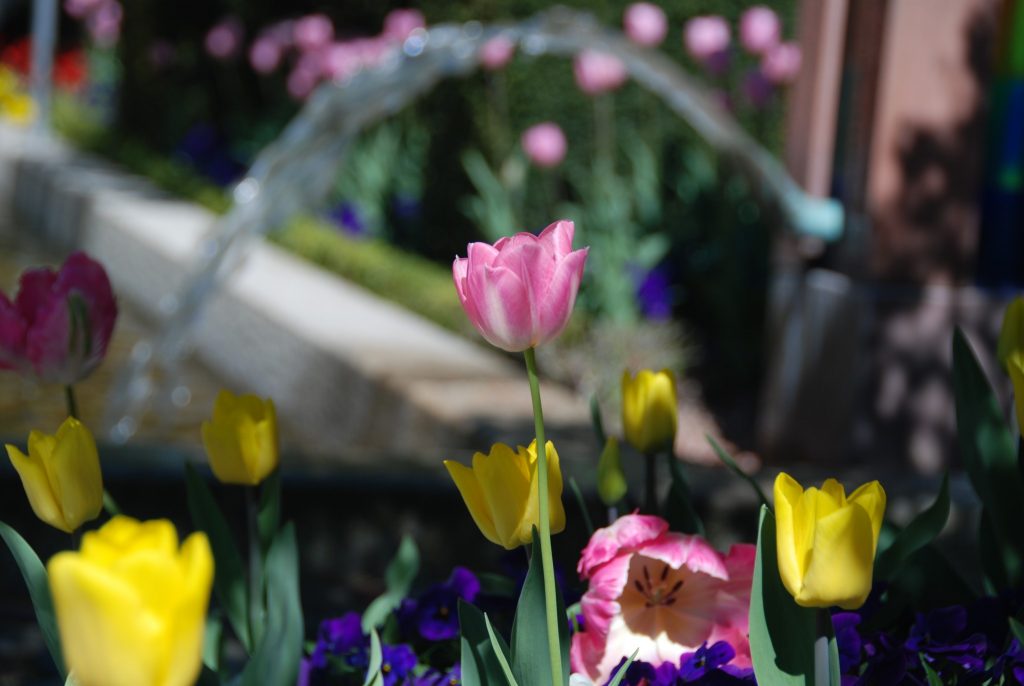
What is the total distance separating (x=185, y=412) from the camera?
4.90m

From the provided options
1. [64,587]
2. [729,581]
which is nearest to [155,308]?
[729,581]

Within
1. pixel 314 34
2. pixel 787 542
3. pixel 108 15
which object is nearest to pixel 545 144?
pixel 314 34

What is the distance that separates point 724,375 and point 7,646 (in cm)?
355

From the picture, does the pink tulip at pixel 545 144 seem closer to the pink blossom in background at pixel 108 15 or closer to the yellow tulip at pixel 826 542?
the yellow tulip at pixel 826 542

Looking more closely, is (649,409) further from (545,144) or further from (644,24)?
(644,24)

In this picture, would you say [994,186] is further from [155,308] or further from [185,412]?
[155,308]

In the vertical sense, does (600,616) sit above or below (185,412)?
above

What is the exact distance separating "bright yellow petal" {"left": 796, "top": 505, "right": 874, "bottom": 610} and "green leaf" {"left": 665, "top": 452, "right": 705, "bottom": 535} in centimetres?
49

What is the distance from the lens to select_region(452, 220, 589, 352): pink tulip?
1020 mm

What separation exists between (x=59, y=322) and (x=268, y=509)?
0.28 meters

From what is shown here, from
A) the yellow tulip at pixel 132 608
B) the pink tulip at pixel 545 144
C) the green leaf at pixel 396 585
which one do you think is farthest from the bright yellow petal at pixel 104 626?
the pink tulip at pixel 545 144

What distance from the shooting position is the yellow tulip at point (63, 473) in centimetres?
A: 111

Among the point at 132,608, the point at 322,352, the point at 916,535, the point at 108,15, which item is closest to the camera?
the point at 132,608

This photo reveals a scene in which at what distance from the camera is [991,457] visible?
142cm
